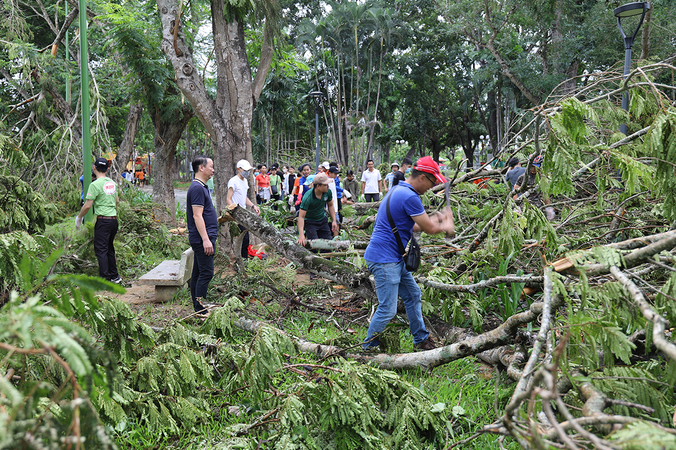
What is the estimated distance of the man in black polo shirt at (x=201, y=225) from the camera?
536cm

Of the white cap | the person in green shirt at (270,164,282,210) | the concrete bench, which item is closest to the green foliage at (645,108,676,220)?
the concrete bench

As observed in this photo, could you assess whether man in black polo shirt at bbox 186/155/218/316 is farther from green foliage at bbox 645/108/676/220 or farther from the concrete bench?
green foliage at bbox 645/108/676/220

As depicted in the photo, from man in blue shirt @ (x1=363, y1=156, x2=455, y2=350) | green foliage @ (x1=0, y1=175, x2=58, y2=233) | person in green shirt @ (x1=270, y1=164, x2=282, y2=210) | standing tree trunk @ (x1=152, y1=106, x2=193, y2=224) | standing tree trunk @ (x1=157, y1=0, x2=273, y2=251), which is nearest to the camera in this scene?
man in blue shirt @ (x1=363, y1=156, x2=455, y2=350)

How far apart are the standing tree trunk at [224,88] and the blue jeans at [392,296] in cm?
484

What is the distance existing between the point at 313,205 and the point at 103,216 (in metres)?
3.15

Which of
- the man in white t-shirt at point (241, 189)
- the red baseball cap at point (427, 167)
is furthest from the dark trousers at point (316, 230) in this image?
the red baseball cap at point (427, 167)

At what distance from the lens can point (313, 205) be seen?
23.8 ft

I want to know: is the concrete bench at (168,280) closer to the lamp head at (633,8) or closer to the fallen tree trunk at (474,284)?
the fallen tree trunk at (474,284)

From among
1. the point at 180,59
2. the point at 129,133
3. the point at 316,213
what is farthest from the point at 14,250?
the point at 129,133

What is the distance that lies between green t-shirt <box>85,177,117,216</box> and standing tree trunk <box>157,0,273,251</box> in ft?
6.63

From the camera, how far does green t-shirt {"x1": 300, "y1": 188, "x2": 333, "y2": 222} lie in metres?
7.14

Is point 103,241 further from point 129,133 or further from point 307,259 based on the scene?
point 129,133

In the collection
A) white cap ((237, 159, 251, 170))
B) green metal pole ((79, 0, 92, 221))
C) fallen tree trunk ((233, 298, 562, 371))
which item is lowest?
fallen tree trunk ((233, 298, 562, 371))

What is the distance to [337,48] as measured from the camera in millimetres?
27547
